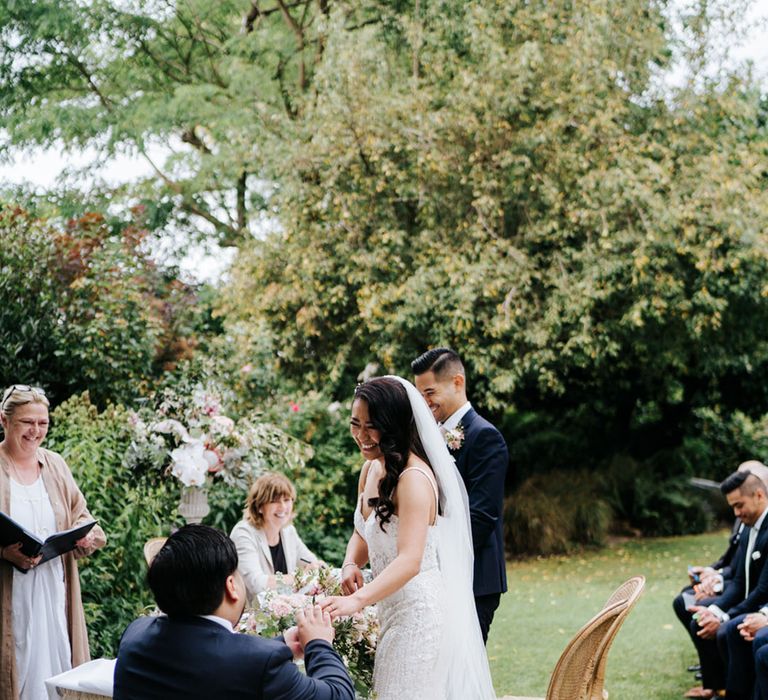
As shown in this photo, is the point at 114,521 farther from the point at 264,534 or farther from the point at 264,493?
the point at 264,493

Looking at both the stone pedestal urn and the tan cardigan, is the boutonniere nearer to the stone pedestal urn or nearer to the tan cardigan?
the tan cardigan

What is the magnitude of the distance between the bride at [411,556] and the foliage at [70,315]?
215 inches

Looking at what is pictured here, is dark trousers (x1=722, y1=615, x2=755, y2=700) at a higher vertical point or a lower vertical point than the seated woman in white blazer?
lower

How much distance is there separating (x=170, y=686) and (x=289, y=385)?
1004cm

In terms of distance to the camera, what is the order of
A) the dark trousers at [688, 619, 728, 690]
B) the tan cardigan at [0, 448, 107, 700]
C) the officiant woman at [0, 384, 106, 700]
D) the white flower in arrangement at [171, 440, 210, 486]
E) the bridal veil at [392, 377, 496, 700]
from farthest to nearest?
1. the dark trousers at [688, 619, 728, 690]
2. the white flower in arrangement at [171, 440, 210, 486]
3. the tan cardigan at [0, 448, 107, 700]
4. the officiant woman at [0, 384, 106, 700]
5. the bridal veil at [392, 377, 496, 700]

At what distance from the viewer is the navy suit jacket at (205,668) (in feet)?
7.73

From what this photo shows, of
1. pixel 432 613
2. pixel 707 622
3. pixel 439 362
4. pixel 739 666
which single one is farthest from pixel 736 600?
pixel 432 613

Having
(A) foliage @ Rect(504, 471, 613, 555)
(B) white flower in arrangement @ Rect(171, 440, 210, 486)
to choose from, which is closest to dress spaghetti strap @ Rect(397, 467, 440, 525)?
(B) white flower in arrangement @ Rect(171, 440, 210, 486)

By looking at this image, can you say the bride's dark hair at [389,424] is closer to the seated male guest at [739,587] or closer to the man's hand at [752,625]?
the man's hand at [752,625]

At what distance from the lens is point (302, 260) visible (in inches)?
475

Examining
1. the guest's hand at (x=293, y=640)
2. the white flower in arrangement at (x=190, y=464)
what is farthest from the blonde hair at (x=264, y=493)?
the guest's hand at (x=293, y=640)

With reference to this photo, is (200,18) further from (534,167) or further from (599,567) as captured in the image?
(599,567)

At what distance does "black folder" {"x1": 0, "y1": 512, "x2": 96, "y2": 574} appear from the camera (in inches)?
165

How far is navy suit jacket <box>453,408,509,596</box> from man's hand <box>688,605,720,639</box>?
2.24 m
